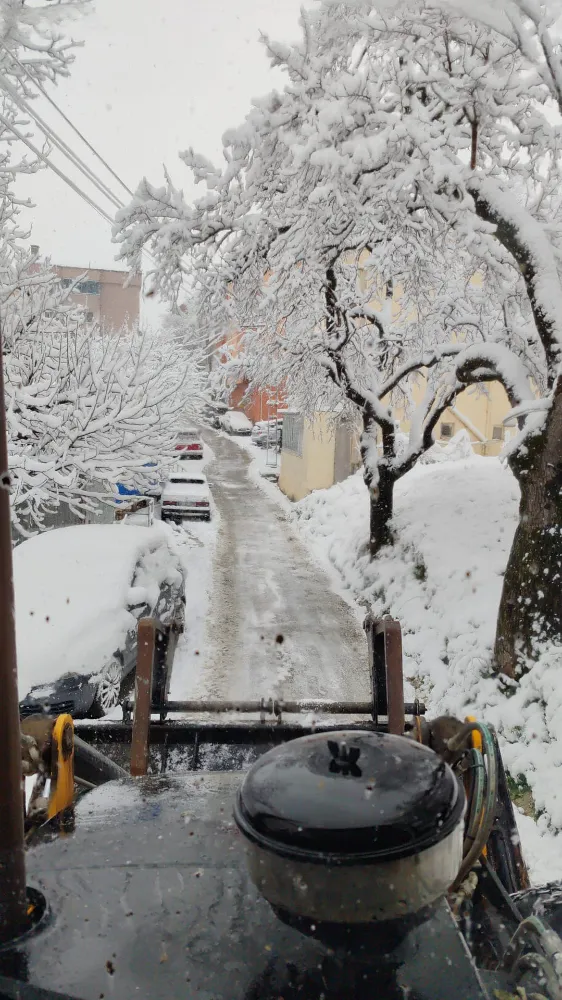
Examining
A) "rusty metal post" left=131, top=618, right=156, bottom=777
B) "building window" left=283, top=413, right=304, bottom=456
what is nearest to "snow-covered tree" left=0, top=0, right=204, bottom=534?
"rusty metal post" left=131, top=618, right=156, bottom=777

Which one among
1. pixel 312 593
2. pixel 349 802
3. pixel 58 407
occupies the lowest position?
pixel 312 593

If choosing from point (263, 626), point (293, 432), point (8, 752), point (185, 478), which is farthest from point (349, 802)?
point (293, 432)

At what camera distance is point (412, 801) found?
142 cm

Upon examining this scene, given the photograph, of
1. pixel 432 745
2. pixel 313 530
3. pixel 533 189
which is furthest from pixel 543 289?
pixel 313 530

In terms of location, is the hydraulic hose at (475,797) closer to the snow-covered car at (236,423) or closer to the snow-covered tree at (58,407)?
the snow-covered tree at (58,407)

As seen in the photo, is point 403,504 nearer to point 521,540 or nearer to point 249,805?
point 521,540

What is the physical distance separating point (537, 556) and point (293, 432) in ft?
61.7

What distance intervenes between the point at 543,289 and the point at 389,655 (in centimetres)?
522

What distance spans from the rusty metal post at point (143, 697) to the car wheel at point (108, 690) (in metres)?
2.46

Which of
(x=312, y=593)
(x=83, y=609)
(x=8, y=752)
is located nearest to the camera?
(x=8, y=752)

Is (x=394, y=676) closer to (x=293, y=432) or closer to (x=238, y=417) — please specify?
(x=293, y=432)

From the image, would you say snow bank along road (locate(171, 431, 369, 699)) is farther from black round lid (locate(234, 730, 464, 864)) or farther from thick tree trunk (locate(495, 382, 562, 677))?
black round lid (locate(234, 730, 464, 864))

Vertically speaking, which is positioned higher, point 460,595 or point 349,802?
point 349,802

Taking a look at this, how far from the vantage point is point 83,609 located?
672cm
